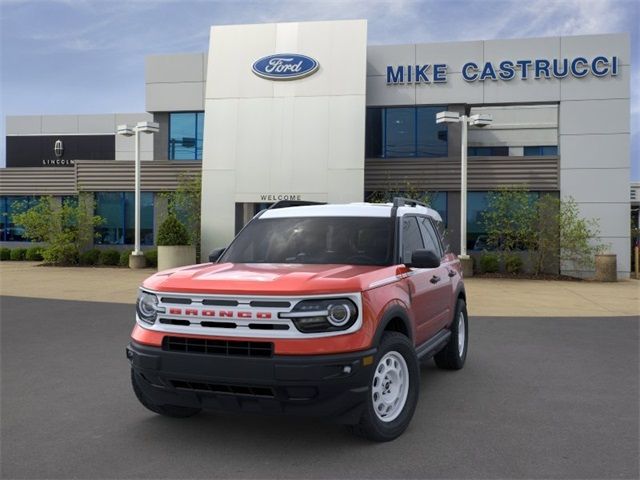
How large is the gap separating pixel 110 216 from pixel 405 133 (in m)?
13.5

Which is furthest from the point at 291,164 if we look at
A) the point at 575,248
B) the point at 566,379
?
the point at 566,379

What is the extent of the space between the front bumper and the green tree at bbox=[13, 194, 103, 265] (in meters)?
22.1

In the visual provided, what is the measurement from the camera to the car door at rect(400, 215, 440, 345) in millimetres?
5219

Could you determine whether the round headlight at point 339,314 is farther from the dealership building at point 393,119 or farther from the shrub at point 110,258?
the shrub at point 110,258

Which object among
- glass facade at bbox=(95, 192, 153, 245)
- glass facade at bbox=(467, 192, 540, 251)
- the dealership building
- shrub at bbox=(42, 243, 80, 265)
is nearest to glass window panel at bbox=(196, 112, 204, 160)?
the dealership building

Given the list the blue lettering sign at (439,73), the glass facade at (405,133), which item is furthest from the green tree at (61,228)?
the blue lettering sign at (439,73)

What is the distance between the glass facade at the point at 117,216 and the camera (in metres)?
26.2

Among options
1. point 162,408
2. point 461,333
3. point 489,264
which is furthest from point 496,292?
point 162,408

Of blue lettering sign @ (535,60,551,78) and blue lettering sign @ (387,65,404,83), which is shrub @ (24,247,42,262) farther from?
blue lettering sign @ (535,60,551,78)

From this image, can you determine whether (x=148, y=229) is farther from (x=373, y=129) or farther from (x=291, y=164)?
(x=373, y=129)

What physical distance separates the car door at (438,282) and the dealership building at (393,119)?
14.5 meters

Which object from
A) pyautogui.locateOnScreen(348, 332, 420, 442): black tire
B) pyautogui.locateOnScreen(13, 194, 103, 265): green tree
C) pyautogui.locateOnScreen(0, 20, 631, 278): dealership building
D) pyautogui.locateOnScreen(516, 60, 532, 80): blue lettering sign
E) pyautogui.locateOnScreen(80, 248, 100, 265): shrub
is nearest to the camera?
pyautogui.locateOnScreen(348, 332, 420, 442): black tire

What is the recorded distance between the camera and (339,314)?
4.08m

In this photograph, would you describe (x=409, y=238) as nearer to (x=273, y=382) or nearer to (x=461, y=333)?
(x=461, y=333)
